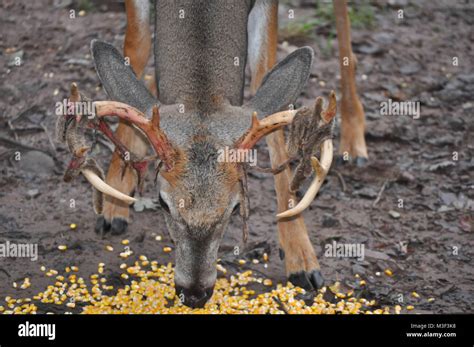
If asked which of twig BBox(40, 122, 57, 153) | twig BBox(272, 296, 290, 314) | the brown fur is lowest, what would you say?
twig BBox(272, 296, 290, 314)

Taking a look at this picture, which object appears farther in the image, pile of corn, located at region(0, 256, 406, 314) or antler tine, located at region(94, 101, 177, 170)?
pile of corn, located at region(0, 256, 406, 314)

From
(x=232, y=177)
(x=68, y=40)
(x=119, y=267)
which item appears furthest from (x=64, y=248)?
(x=68, y=40)

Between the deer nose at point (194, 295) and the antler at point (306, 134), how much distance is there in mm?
762

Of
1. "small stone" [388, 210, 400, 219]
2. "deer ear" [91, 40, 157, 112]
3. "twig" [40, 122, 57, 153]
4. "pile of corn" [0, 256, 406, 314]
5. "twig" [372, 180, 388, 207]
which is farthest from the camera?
"twig" [40, 122, 57, 153]

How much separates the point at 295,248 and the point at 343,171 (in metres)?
1.88

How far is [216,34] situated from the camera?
6.54 metres

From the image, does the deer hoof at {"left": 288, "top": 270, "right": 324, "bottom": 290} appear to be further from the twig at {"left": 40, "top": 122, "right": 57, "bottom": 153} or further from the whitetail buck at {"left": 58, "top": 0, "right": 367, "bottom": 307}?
the twig at {"left": 40, "top": 122, "right": 57, "bottom": 153}

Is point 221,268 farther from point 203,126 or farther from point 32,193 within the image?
point 32,193

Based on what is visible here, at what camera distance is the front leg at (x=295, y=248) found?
7.20m

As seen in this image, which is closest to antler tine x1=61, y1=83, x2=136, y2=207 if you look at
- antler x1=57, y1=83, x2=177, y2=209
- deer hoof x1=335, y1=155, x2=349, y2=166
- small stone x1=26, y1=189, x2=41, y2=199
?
antler x1=57, y1=83, x2=177, y2=209

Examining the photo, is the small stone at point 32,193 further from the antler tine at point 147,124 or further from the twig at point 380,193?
the twig at point 380,193

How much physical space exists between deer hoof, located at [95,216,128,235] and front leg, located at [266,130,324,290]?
56.0 inches

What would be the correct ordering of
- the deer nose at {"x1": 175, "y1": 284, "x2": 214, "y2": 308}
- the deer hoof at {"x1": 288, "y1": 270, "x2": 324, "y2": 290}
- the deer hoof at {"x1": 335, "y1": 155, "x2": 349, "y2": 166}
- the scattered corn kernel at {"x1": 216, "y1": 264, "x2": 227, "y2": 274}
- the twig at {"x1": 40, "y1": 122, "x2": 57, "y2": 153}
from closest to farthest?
the deer nose at {"x1": 175, "y1": 284, "x2": 214, "y2": 308}
the deer hoof at {"x1": 288, "y1": 270, "x2": 324, "y2": 290}
the scattered corn kernel at {"x1": 216, "y1": 264, "x2": 227, "y2": 274}
the twig at {"x1": 40, "y1": 122, "x2": 57, "y2": 153}
the deer hoof at {"x1": 335, "y1": 155, "x2": 349, "y2": 166}

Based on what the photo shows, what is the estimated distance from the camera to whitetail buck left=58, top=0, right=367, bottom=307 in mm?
5809
